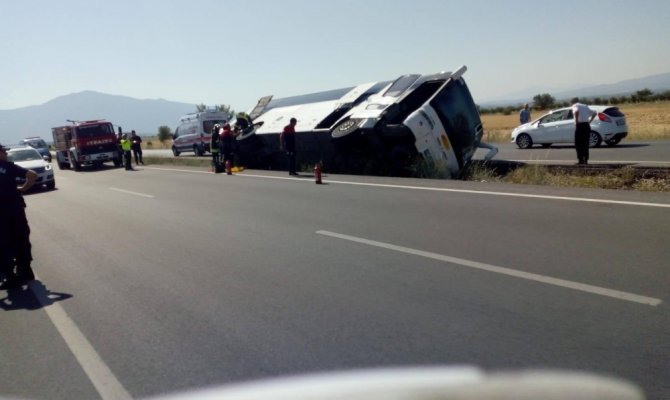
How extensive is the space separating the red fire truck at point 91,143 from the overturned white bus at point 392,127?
1459cm

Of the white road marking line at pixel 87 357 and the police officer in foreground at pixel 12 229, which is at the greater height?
the police officer in foreground at pixel 12 229

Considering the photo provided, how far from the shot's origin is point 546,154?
1928 centimetres

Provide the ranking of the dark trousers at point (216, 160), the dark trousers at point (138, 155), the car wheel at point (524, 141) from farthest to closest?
the dark trousers at point (138, 155), the car wheel at point (524, 141), the dark trousers at point (216, 160)

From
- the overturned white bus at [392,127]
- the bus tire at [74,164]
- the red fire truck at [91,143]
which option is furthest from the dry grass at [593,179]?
the bus tire at [74,164]

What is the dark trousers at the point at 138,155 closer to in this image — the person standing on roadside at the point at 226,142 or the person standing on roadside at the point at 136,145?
the person standing on roadside at the point at 136,145

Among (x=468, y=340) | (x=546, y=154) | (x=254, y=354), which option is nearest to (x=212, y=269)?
(x=254, y=354)

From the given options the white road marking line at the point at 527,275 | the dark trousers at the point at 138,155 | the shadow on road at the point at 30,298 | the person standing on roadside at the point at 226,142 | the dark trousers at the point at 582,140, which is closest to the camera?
the white road marking line at the point at 527,275

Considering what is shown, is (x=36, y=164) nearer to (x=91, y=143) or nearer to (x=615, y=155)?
(x=91, y=143)

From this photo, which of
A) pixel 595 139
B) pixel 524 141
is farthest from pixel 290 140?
pixel 595 139

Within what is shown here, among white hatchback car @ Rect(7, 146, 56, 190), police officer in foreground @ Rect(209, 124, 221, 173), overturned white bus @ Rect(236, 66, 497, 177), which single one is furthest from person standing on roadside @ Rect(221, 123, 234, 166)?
white hatchback car @ Rect(7, 146, 56, 190)

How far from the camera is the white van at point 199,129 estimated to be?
32.7m

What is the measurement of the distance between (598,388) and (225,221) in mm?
8239

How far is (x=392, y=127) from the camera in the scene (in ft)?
46.8

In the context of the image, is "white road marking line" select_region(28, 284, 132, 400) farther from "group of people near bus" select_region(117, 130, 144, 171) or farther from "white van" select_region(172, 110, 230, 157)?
"white van" select_region(172, 110, 230, 157)
